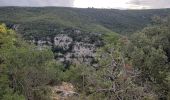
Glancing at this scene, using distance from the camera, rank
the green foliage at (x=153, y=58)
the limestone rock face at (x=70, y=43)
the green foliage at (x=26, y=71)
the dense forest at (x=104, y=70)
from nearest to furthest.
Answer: the dense forest at (x=104, y=70)
the green foliage at (x=153, y=58)
the green foliage at (x=26, y=71)
the limestone rock face at (x=70, y=43)

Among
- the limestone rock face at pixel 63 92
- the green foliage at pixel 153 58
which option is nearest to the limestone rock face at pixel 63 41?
the limestone rock face at pixel 63 92

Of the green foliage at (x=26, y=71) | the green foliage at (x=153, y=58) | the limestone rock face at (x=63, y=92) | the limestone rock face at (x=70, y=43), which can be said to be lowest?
the limestone rock face at (x=70, y=43)

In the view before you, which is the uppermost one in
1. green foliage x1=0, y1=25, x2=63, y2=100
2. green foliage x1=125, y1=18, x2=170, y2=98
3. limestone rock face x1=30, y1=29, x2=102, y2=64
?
green foliage x1=125, y1=18, x2=170, y2=98

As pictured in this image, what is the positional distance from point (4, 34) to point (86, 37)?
110 m

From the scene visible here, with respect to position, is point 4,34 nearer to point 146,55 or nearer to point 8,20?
point 146,55

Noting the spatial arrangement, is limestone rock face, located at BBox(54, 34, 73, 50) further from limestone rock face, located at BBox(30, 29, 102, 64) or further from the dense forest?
the dense forest

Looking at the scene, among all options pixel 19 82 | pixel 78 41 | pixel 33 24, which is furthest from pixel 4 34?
pixel 33 24

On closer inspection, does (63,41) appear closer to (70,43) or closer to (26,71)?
(70,43)

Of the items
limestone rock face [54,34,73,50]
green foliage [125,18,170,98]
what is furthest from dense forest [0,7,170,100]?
limestone rock face [54,34,73,50]

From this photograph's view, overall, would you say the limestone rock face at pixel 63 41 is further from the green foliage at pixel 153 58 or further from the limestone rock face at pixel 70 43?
the green foliage at pixel 153 58

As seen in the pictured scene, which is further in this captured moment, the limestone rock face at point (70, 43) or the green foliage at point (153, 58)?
the limestone rock face at point (70, 43)

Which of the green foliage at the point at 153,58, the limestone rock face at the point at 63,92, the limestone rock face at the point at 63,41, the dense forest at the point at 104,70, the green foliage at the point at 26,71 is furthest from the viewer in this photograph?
the limestone rock face at the point at 63,41

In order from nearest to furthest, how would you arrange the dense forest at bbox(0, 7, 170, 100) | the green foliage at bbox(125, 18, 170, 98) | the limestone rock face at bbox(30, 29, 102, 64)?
the dense forest at bbox(0, 7, 170, 100) → the green foliage at bbox(125, 18, 170, 98) → the limestone rock face at bbox(30, 29, 102, 64)

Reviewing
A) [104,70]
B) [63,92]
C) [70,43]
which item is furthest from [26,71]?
[70,43]
